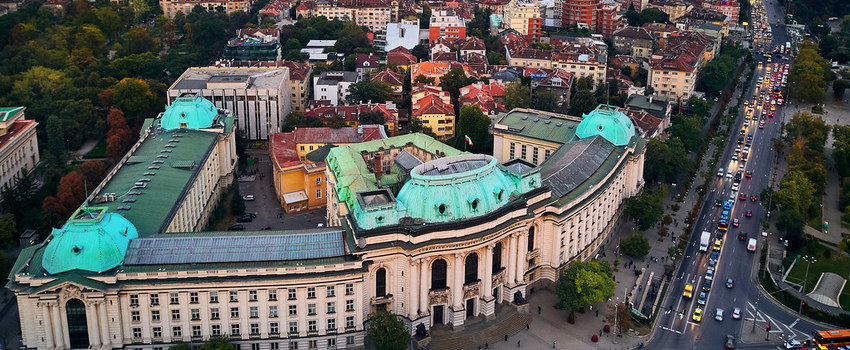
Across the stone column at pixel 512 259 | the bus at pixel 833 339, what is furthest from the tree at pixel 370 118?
the bus at pixel 833 339

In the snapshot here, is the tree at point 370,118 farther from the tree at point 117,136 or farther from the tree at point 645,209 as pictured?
the tree at point 645,209

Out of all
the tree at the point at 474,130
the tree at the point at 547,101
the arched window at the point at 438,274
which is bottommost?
the arched window at the point at 438,274

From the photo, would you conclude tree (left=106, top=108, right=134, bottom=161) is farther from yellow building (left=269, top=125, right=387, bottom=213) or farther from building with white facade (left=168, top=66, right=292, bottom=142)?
yellow building (left=269, top=125, right=387, bottom=213)

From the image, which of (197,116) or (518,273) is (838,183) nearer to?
(518,273)

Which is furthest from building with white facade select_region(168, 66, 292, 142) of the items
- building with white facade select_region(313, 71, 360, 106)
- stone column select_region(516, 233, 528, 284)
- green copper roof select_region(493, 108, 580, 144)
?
stone column select_region(516, 233, 528, 284)

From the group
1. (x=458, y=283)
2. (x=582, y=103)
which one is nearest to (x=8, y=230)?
(x=458, y=283)

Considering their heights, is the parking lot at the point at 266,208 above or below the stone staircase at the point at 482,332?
above
